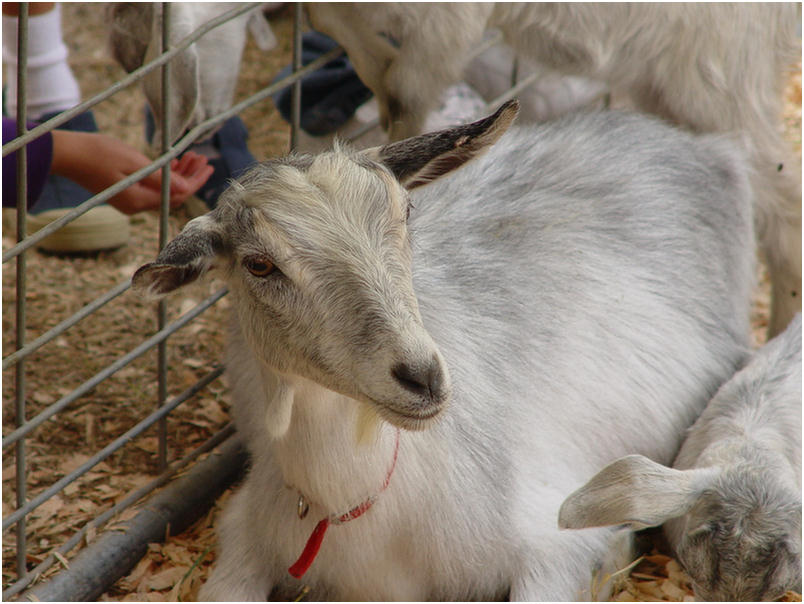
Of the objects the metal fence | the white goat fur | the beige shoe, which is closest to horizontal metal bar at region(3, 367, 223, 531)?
the metal fence

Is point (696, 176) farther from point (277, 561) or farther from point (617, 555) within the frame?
point (277, 561)

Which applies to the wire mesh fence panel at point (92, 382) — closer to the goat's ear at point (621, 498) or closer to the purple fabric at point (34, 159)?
the purple fabric at point (34, 159)

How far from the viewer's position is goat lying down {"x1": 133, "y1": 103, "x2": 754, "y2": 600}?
2.30 m

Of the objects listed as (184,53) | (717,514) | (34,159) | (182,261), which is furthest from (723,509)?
(34,159)

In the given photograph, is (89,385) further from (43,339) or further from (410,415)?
(410,415)

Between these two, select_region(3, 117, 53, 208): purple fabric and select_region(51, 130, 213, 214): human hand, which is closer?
select_region(3, 117, 53, 208): purple fabric

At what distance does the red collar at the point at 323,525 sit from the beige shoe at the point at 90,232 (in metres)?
2.50

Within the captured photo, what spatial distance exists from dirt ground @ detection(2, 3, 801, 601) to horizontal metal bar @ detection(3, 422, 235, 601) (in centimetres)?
9

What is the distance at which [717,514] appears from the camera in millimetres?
2693

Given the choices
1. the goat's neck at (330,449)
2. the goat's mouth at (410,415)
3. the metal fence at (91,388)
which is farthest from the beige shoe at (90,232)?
the goat's mouth at (410,415)

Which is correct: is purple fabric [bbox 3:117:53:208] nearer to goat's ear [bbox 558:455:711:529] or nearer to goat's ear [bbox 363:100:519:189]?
goat's ear [bbox 363:100:519:189]

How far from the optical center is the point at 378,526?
8.87ft

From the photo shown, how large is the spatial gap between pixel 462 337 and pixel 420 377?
2.24 feet

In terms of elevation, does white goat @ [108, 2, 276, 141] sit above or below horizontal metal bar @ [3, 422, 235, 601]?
above
